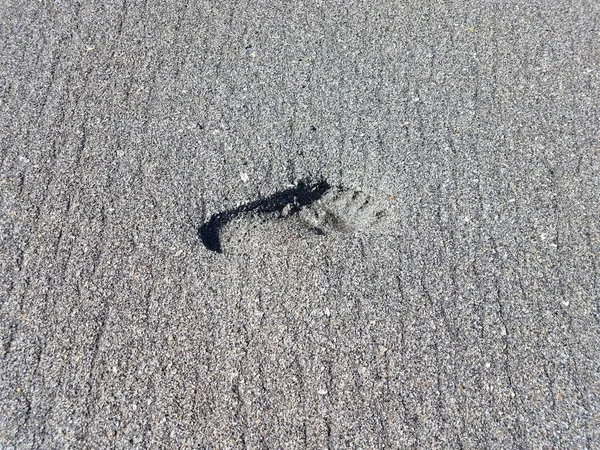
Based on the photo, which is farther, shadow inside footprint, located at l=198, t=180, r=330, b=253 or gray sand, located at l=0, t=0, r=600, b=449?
shadow inside footprint, located at l=198, t=180, r=330, b=253

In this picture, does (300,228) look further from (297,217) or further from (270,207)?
(270,207)

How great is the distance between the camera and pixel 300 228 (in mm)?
3141

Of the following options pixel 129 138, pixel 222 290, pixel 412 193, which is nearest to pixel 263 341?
pixel 222 290

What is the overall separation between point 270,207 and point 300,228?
17cm

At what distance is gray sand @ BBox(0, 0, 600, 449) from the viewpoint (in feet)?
8.37

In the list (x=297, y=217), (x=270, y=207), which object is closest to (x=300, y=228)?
(x=297, y=217)

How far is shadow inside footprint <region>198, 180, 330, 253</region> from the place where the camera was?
309 centimetres

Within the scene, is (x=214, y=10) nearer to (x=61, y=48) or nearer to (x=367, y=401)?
(x=61, y=48)

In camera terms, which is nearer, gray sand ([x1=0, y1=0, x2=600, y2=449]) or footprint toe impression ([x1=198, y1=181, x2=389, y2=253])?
gray sand ([x1=0, y1=0, x2=600, y2=449])

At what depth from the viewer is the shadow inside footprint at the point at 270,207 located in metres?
3.09

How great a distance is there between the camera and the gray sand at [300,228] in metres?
2.55

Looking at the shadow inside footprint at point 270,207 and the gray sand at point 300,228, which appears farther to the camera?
the shadow inside footprint at point 270,207

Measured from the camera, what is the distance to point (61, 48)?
4.08 m

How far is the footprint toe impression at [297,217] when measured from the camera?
3104mm
